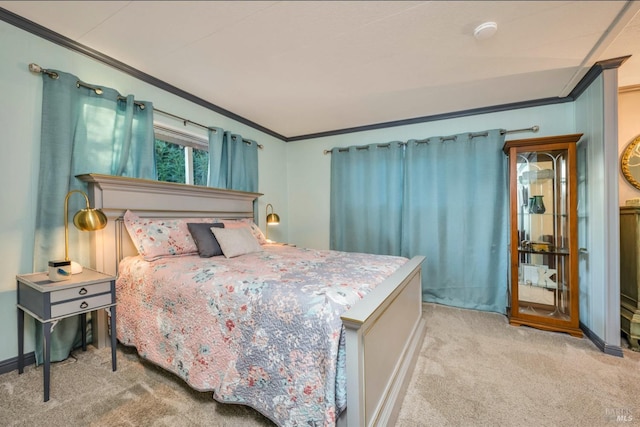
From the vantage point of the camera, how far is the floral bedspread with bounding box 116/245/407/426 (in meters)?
1.18

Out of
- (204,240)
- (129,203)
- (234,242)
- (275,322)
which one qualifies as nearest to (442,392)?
(275,322)

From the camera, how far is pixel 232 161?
337 cm

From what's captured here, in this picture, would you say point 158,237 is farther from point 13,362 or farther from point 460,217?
point 460,217

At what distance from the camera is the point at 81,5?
5.38 ft

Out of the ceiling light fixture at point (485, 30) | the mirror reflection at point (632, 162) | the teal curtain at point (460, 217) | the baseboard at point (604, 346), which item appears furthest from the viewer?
the teal curtain at point (460, 217)

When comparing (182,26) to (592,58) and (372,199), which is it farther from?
(592,58)

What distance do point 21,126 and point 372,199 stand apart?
3.45m

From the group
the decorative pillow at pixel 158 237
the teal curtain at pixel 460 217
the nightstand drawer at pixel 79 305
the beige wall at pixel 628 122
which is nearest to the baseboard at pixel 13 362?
the nightstand drawer at pixel 79 305

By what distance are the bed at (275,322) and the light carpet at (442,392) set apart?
13 cm

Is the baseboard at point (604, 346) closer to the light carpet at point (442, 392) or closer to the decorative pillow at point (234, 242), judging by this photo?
the light carpet at point (442, 392)

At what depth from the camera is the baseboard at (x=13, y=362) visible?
178 cm

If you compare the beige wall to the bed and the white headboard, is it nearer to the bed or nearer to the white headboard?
the bed

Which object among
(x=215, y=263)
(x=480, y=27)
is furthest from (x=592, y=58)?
(x=215, y=263)

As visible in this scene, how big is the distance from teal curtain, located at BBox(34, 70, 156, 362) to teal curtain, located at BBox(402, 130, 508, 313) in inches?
124
